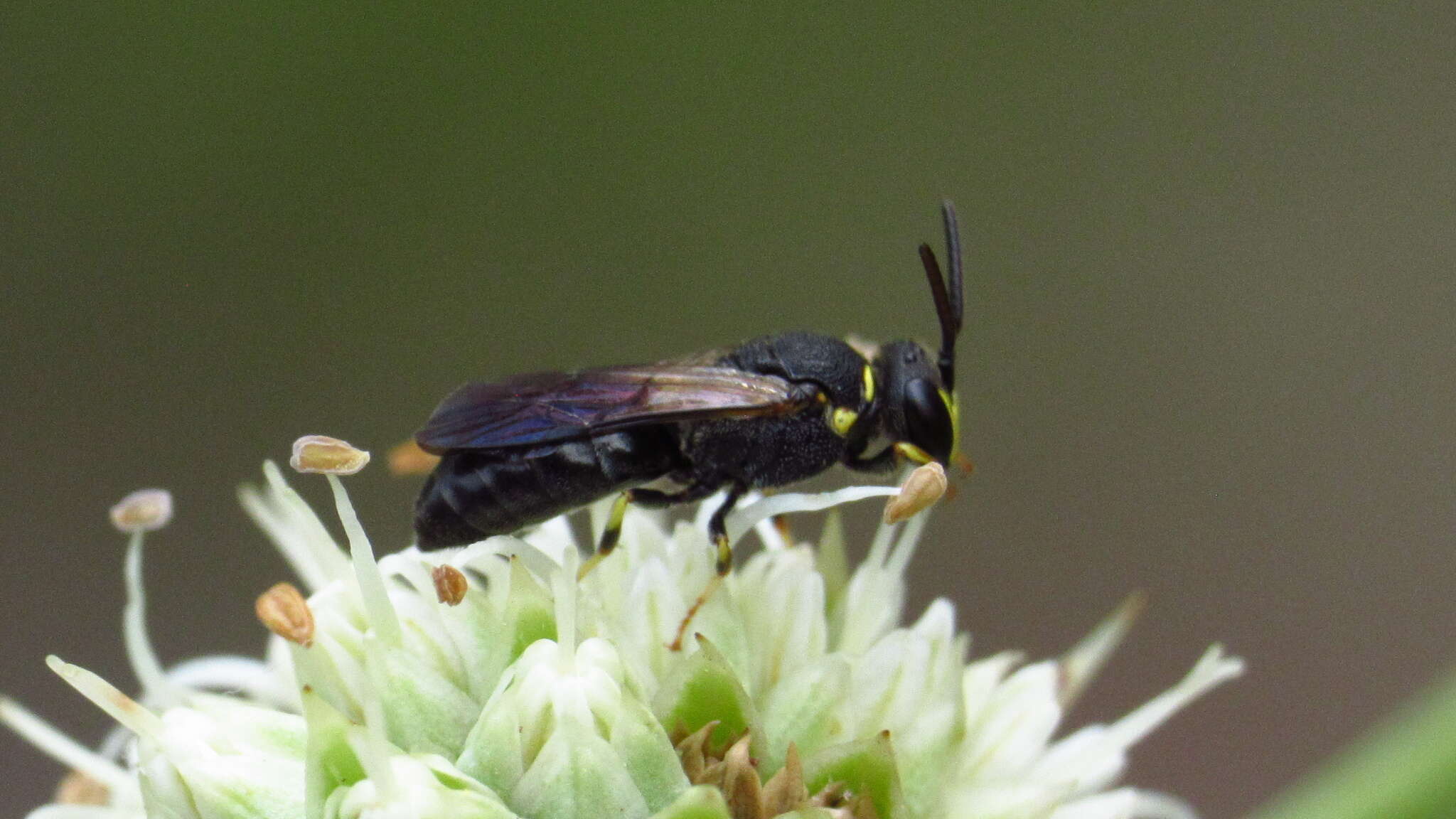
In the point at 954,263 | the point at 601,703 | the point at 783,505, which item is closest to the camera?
the point at 601,703

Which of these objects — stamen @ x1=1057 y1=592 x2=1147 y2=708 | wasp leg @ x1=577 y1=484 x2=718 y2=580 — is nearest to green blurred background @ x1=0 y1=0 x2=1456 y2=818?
stamen @ x1=1057 y1=592 x2=1147 y2=708

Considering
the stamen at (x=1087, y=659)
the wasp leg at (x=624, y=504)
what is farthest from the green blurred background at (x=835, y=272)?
the wasp leg at (x=624, y=504)

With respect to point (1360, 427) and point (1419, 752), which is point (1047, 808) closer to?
point (1419, 752)

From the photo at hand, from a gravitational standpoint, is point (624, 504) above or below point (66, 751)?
above

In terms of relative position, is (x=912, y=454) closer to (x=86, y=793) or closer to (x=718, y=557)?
(x=718, y=557)

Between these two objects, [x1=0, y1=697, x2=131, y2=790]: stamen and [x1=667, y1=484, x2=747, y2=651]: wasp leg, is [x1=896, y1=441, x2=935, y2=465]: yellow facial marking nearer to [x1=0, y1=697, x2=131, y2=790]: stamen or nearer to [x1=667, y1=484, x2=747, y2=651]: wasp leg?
[x1=667, y1=484, x2=747, y2=651]: wasp leg

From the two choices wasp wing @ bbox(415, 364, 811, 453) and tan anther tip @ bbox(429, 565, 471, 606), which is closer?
tan anther tip @ bbox(429, 565, 471, 606)

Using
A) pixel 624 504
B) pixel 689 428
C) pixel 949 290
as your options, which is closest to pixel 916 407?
pixel 949 290
